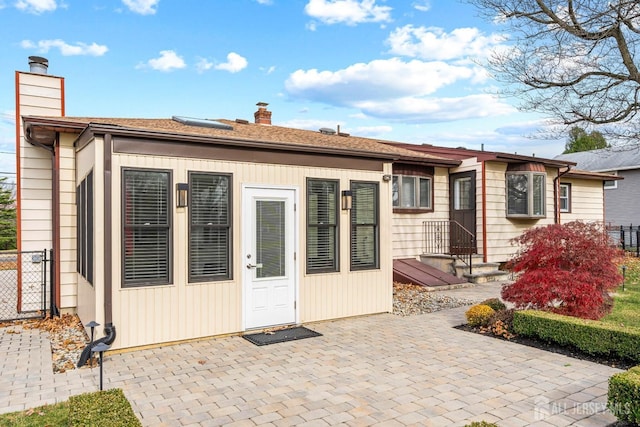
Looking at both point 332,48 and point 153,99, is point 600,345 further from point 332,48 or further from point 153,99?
point 153,99

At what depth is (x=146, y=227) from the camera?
540 centimetres

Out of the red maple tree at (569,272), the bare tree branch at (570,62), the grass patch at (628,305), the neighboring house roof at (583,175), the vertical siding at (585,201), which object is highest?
the bare tree branch at (570,62)

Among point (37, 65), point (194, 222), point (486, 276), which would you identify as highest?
point (37, 65)

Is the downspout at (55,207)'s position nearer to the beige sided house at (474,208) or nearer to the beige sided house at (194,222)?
the beige sided house at (194,222)

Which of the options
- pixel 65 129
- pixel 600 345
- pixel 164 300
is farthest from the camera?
pixel 65 129

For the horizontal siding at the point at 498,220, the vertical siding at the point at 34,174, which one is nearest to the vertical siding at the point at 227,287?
the vertical siding at the point at 34,174

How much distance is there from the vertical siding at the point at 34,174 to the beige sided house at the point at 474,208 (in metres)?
7.62

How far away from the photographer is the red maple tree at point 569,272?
227 inches


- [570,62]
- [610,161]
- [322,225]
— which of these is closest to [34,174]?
[322,225]

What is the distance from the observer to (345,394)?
3.94 m

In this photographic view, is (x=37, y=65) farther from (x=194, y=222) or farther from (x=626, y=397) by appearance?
(x=626, y=397)

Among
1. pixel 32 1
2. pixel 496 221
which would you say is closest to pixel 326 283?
pixel 496 221

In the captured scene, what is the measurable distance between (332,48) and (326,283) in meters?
9.89

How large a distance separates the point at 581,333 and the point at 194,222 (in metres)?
4.94
